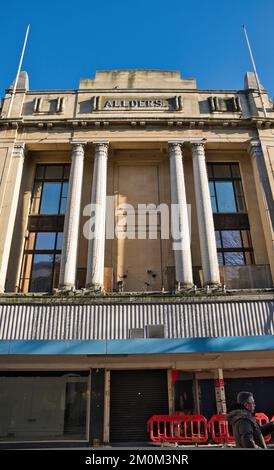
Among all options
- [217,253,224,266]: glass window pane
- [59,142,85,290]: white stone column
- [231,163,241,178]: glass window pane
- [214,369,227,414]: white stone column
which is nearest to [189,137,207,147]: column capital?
[231,163,241,178]: glass window pane

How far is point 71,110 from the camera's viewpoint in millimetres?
21016

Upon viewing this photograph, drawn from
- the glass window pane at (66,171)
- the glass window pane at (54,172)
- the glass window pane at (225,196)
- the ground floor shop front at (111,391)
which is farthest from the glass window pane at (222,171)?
the ground floor shop front at (111,391)

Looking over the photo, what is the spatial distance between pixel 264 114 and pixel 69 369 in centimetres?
1849

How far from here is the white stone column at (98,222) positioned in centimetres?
1644

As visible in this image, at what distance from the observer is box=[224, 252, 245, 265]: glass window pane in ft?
61.7

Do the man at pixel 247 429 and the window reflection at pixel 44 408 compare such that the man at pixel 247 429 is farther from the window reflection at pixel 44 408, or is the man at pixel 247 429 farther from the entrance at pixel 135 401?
the window reflection at pixel 44 408

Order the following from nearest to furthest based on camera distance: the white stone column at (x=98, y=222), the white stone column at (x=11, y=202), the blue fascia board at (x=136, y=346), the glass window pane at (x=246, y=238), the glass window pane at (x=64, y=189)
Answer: the blue fascia board at (x=136, y=346), the white stone column at (x=98, y=222), the white stone column at (x=11, y=202), the glass window pane at (x=246, y=238), the glass window pane at (x=64, y=189)

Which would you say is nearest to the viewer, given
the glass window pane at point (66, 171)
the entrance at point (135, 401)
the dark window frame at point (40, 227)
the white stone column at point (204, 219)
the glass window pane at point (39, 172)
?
the entrance at point (135, 401)

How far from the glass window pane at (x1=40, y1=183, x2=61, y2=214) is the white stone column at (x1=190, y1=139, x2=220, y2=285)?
28.4 ft

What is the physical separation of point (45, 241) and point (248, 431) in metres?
16.8

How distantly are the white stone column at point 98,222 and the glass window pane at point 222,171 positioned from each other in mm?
7406

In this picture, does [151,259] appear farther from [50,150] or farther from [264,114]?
[264,114]

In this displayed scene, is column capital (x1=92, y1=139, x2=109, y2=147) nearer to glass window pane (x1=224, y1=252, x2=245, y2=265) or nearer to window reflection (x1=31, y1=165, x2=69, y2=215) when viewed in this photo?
window reflection (x1=31, y1=165, x2=69, y2=215)
